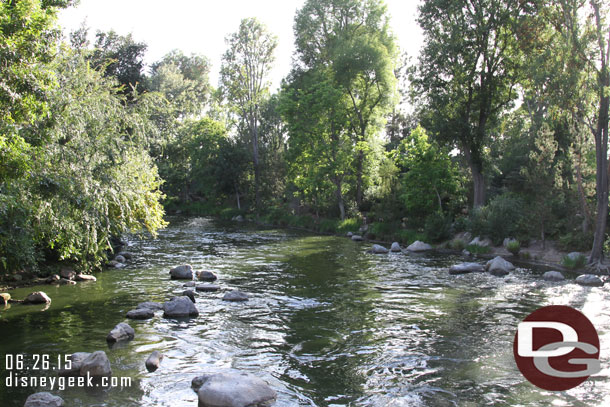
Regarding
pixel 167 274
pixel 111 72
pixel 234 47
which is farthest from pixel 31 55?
pixel 234 47

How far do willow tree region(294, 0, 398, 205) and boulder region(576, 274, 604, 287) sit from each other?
22852 millimetres

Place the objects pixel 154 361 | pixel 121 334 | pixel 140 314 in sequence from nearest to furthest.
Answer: pixel 154 361
pixel 121 334
pixel 140 314

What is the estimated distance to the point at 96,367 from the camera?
8219 mm

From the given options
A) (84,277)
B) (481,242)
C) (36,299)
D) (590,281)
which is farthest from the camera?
(481,242)

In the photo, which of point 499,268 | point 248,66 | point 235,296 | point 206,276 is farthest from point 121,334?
point 248,66

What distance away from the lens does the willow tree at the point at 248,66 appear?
4753 centimetres

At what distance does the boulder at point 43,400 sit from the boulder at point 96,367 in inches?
41.1

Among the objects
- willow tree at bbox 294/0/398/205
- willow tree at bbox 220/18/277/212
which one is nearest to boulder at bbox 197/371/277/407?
willow tree at bbox 294/0/398/205

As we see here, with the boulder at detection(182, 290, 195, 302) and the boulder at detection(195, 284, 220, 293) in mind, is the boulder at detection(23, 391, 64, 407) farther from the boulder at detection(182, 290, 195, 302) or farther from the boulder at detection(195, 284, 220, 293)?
the boulder at detection(195, 284, 220, 293)

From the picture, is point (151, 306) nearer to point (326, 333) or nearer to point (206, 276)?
point (206, 276)

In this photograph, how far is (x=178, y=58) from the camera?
78125 mm

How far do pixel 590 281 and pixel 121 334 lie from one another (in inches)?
594

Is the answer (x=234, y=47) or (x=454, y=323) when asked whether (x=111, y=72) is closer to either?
(x=234, y=47)

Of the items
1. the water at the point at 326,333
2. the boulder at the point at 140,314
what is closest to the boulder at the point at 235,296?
the water at the point at 326,333
